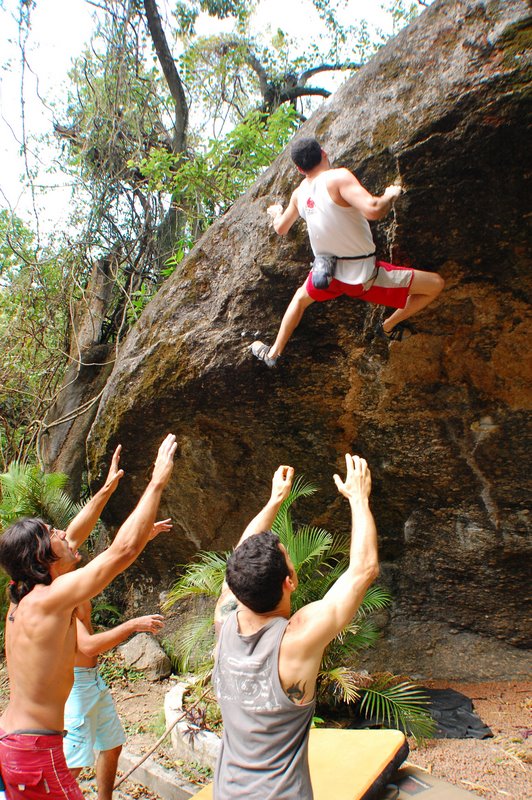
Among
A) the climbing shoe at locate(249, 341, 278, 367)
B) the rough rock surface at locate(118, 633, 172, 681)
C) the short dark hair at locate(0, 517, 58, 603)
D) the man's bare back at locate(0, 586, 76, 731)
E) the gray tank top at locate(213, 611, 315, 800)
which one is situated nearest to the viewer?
the gray tank top at locate(213, 611, 315, 800)

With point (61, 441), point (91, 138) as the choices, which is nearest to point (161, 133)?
point (91, 138)

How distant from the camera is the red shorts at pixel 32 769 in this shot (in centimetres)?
260

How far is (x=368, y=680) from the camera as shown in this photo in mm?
4855

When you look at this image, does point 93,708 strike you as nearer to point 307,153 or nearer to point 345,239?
point 345,239

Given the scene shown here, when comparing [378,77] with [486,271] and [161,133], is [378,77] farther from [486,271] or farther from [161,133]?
[161,133]

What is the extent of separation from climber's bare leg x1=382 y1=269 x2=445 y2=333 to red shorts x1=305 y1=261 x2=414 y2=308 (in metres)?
0.06

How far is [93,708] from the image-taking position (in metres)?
3.81

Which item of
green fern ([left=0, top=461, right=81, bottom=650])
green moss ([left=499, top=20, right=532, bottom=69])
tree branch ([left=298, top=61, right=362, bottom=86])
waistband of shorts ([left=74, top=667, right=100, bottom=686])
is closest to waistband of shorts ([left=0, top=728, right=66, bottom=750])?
waistband of shorts ([left=74, top=667, right=100, bottom=686])

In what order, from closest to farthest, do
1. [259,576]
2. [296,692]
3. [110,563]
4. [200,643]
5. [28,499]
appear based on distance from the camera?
[296,692]
[259,576]
[110,563]
[200,643]
[28,499]

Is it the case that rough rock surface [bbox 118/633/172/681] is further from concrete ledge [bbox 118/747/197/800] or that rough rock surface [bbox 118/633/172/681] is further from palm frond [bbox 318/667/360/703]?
Answer: palm frond [bbox 318/667/360/703]

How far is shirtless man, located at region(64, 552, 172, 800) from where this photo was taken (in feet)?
11.9

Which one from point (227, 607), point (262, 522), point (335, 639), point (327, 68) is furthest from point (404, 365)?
point (327, 68)

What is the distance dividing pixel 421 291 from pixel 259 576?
9.10 ft

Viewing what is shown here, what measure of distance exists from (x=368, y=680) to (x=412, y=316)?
285cm
